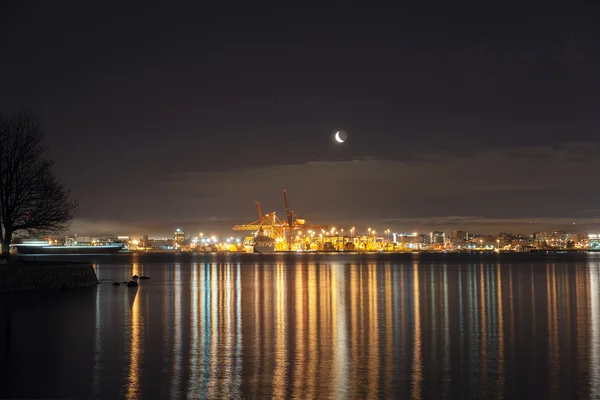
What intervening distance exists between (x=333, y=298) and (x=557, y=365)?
18.4 metres

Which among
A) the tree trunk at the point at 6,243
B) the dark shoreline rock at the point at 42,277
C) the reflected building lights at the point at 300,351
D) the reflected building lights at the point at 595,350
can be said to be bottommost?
the reflected building lights at the point at 595,350

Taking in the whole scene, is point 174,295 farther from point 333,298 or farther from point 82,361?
point 82,361

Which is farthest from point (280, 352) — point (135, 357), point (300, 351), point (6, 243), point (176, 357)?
point (6, 243)

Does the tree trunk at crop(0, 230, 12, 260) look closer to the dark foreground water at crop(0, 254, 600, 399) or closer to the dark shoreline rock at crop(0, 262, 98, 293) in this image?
the dark shoreline rock at crop(0, 262, 98, 293)

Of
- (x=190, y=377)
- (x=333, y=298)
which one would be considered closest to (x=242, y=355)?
(x=190, y=377)

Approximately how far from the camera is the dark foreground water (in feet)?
39.2

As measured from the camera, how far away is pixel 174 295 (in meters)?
34.9

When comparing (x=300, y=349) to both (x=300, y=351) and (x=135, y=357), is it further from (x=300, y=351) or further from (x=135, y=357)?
(x=135, y=357)

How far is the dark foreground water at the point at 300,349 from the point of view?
39.2ft

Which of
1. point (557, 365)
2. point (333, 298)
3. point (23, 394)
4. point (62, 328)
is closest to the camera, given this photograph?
point (23, 394)

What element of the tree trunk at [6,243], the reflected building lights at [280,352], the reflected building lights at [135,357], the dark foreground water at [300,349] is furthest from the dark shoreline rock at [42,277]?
the reflected building lights at [280,352]

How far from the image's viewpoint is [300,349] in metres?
16.2

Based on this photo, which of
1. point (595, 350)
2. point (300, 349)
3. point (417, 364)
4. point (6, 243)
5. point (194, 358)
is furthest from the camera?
point (6, 243)

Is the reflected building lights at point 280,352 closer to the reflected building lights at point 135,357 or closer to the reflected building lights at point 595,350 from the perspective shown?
the reflected building lights at point 135,357
